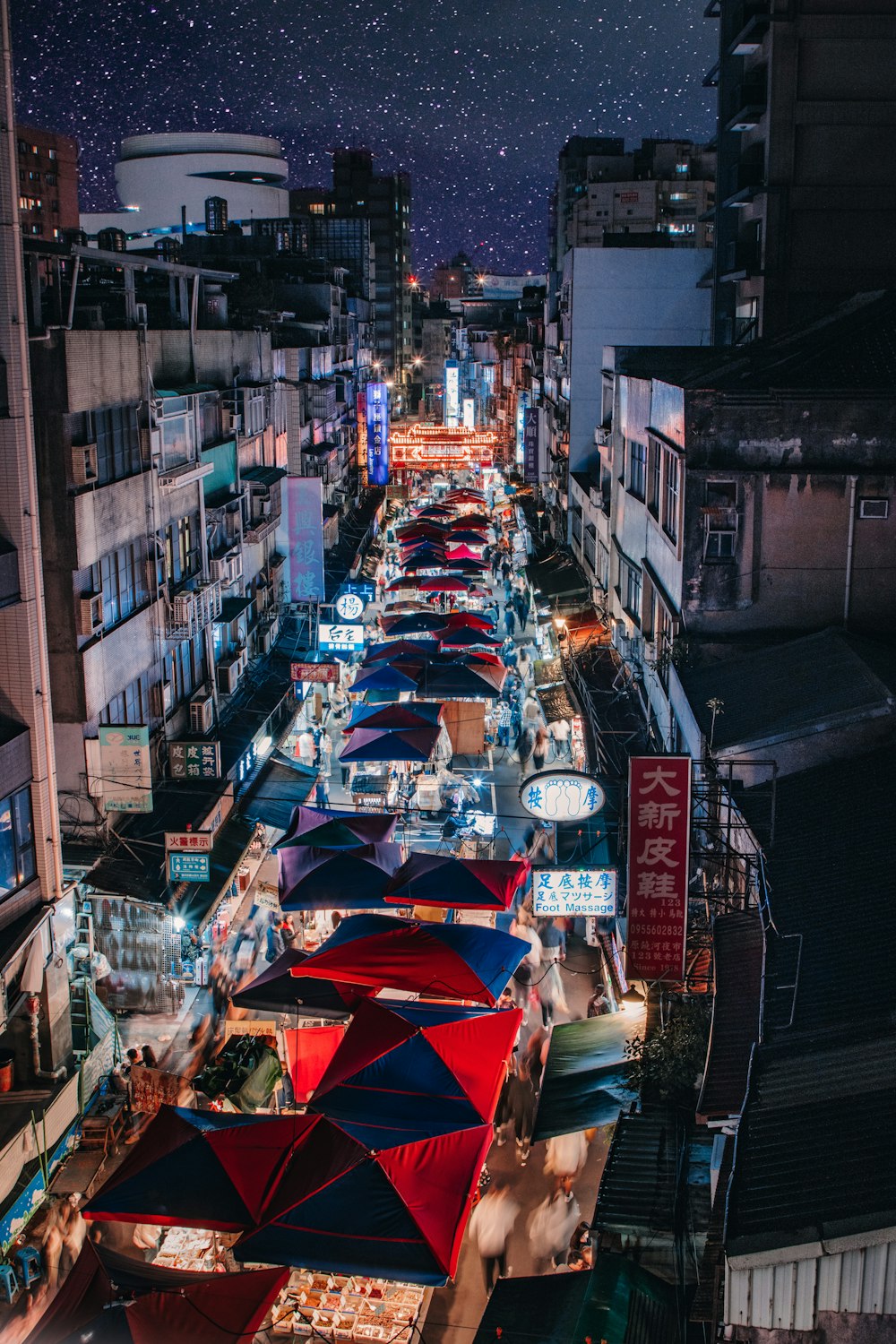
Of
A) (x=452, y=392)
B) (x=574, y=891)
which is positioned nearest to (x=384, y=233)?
(x=452, y=392)

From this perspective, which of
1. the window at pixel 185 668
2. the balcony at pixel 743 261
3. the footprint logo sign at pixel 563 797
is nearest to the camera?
the footprint logo sign at pixel 563 797

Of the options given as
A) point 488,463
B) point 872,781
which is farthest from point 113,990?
point 488,463

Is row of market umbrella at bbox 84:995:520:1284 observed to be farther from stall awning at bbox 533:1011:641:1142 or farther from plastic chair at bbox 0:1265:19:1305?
plastic chair at bbox 0:1265:19:1305

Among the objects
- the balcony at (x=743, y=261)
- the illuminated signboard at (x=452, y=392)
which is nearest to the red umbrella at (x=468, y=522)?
the balcony at (x=743, y=261)

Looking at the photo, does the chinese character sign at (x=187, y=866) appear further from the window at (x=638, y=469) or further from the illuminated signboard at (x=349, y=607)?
the illuminated signboard at (x=349, y=607)

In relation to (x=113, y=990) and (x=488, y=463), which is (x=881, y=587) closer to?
(x=113, y=990)
